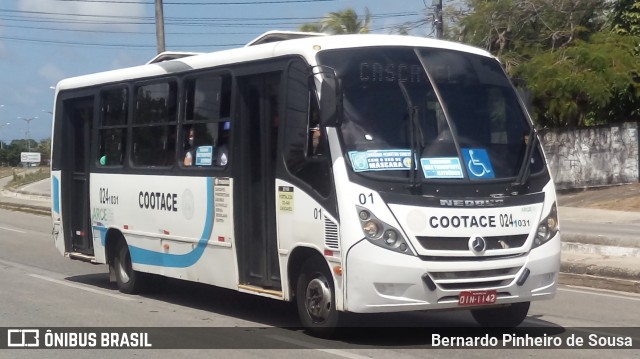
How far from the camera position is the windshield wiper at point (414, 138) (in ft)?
29.2

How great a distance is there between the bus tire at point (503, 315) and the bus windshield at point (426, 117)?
4.79 ft

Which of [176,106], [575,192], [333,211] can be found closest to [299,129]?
[333,211]

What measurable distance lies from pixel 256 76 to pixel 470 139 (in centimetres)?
258

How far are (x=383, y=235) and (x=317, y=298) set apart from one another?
1.11 meters

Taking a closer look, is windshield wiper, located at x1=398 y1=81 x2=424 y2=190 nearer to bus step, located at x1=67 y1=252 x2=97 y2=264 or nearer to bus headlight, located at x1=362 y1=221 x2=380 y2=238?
bus headlight, located at x1=362 y1=221 x2=380 y2=238

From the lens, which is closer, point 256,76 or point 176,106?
point 256,76

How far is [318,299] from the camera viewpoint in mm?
9359

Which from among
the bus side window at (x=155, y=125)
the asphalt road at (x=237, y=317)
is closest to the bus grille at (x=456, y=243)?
the asphalt road at (x=237, y=317)

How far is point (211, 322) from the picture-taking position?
1102 centimetres

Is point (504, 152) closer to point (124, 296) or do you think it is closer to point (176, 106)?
point (176, 106)

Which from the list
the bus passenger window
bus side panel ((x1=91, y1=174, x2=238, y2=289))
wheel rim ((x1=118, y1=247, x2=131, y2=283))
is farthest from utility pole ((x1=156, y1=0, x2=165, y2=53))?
the bus passenger window

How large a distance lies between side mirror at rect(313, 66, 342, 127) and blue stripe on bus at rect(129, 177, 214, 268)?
8.37 ft

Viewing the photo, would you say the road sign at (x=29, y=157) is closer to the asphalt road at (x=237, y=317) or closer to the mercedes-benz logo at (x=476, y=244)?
the asphalt road at (x=237, y=317)

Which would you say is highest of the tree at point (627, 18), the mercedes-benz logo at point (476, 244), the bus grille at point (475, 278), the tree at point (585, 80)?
the tree at point (627, 18)
